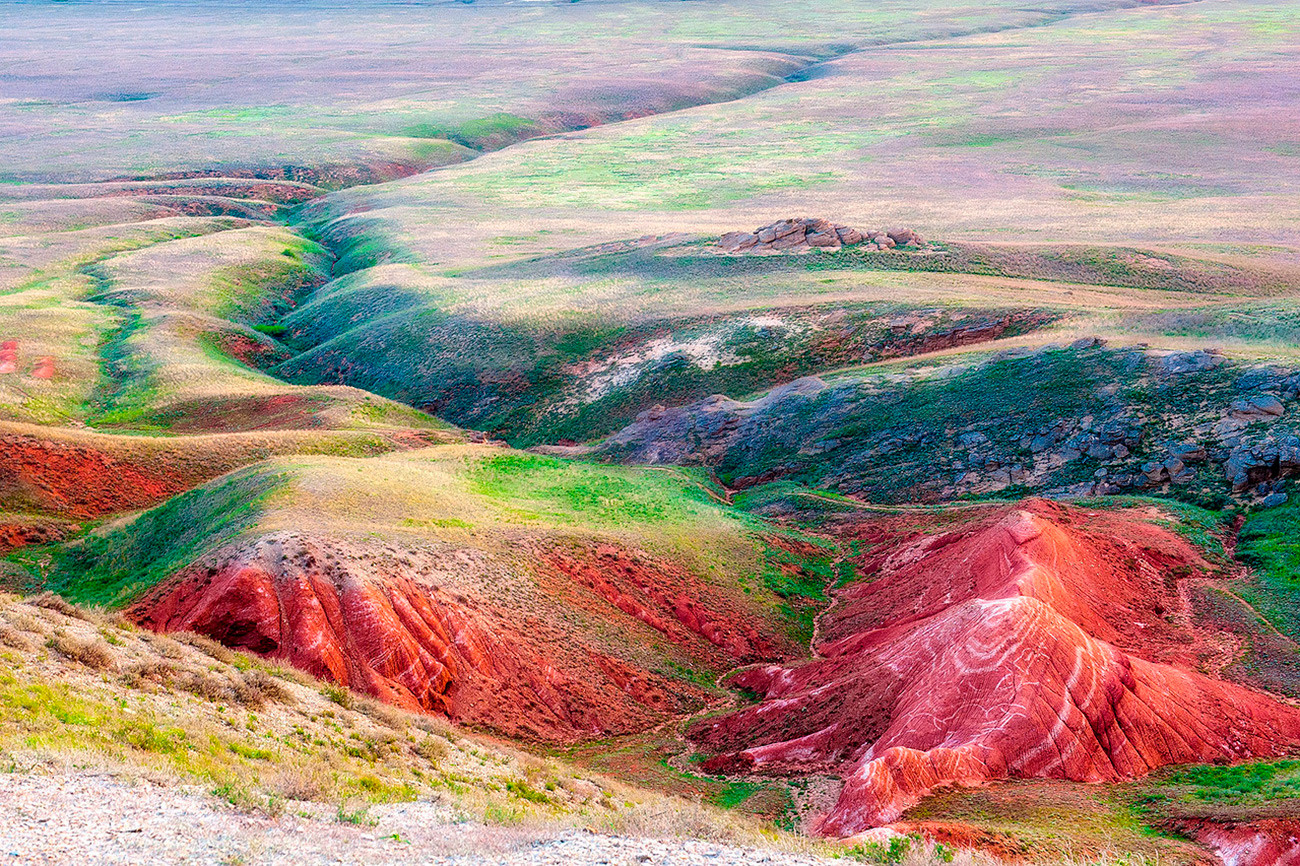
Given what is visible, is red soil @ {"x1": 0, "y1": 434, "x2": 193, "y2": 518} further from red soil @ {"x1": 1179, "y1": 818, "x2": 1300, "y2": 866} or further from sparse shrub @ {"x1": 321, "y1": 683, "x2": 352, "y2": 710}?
red soil @ {"x1": 1179, "y1": 818, "x2": 1300, "y2": 866}

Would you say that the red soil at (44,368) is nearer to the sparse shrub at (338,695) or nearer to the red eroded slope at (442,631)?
the red eroded slope at (442,631)

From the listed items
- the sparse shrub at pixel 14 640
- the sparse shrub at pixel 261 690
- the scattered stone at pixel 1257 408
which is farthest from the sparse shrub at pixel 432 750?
the scattered stone at pixel 1257 408

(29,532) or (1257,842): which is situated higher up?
(1257,842)

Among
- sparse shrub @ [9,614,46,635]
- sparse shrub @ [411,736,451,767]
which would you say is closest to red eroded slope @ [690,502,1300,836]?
sparse shrub @ [411,736,451,767]

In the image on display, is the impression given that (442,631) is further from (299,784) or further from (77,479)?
(77,479)

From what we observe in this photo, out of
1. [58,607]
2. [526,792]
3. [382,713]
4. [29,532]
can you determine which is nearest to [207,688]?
[382,713]

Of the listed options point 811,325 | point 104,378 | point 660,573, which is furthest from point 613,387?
point 104,378
